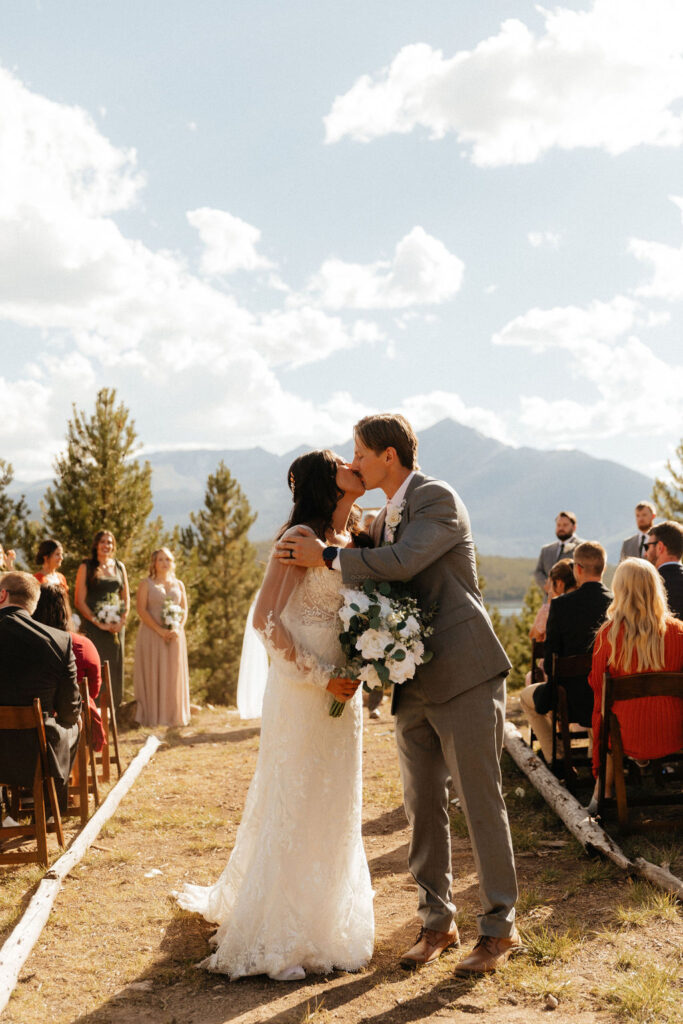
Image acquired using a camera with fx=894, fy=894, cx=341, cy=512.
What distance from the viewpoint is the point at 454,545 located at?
427cm

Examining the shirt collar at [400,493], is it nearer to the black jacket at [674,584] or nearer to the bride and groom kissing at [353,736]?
the bride and groom kissing at [353,736]

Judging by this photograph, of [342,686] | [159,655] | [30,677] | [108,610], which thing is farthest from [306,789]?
[159,655]

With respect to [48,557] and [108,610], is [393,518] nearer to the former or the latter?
[48,557]

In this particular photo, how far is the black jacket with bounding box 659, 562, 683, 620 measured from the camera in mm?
7176

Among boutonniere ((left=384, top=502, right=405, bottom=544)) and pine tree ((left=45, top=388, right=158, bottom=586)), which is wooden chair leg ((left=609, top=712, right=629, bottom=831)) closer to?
boutonniere ((left=384, top=502, right=405, bottom=544))

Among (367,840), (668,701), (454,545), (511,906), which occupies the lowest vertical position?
(367,840)

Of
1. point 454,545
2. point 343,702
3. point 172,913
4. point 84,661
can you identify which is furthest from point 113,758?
point 454,545

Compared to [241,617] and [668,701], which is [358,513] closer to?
[668,701]

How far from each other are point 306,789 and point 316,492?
1.50 metres

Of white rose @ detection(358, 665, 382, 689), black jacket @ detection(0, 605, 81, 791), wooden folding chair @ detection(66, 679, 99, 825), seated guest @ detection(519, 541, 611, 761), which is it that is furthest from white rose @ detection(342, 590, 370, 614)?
wooden folding chair @ detection(66, 679, 99, 825)

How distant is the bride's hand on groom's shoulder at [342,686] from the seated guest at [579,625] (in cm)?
332

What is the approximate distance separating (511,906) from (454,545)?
1.74 metres

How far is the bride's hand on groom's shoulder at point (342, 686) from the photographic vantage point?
4.34 metres

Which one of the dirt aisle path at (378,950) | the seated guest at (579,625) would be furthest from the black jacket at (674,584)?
the dirt aisle path at (378,950)
